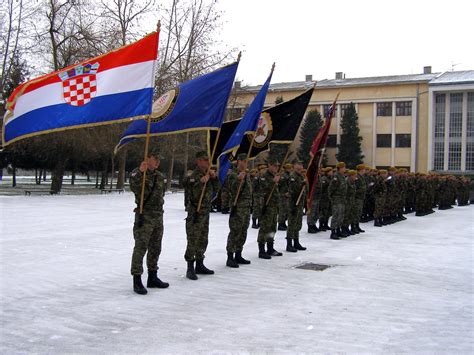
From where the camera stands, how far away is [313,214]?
14336 mm

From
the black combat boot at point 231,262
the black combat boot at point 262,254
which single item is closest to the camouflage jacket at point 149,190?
the black combat boot at point 231,262

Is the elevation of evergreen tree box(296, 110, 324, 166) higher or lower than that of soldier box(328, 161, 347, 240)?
higher

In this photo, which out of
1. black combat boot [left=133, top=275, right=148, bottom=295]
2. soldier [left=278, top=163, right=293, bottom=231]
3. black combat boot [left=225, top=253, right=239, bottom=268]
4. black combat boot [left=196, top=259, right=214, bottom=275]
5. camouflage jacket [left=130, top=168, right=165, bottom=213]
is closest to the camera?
black combat boot [left=133, top=275, right=148, bottom=295]

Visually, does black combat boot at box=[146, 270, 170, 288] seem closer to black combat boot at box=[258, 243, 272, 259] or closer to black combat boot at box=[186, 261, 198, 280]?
black combat boot at box=[186, 261, 198, 280]

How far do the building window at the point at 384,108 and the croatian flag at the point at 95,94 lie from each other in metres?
53.5

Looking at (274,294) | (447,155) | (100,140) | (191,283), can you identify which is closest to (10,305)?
(191,283)

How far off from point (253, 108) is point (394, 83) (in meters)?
50.5

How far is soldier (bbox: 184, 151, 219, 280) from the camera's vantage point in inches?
304

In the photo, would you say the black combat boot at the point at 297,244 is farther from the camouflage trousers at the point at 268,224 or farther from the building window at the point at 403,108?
the building window at the point at 403,108

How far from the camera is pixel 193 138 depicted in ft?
136

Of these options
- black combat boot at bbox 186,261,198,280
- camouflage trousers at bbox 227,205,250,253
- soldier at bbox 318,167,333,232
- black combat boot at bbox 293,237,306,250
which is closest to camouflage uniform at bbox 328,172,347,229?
soldier at bbox 318,167,333,232

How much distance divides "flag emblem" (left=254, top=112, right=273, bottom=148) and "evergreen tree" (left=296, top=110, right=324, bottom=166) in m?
48.1

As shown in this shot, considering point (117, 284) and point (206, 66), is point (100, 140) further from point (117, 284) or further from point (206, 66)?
point (117, 284)

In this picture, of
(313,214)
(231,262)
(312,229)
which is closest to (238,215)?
(231,262)
